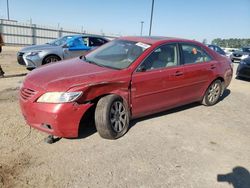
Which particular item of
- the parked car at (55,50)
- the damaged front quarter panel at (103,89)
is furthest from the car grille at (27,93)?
the parked car at (55,50)

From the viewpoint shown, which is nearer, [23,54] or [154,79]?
[154,79]

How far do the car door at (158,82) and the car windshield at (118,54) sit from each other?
0.24 metres

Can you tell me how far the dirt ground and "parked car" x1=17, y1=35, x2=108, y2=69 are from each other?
14.2 feet

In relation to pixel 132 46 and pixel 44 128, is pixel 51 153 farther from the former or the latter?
pixel 132 46

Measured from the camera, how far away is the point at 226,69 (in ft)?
20.6

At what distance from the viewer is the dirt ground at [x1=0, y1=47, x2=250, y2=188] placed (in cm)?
302

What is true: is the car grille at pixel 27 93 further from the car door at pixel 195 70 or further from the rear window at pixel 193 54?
the rear window at pixel 193 54

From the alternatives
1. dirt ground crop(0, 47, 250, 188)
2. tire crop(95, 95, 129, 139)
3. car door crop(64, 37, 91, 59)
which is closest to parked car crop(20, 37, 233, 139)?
tire crop(95, 95, 129, 139)

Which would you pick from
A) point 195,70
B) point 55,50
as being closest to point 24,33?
point 55,50

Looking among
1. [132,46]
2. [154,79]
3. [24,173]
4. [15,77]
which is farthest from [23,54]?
[24,173]

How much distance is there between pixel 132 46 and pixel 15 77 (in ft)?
16.5

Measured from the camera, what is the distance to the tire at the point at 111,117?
3.75 m

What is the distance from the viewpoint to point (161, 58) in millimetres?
4695

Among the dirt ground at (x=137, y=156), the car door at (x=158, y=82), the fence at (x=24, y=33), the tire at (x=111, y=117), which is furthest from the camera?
the fence at (x=24, y=33)
